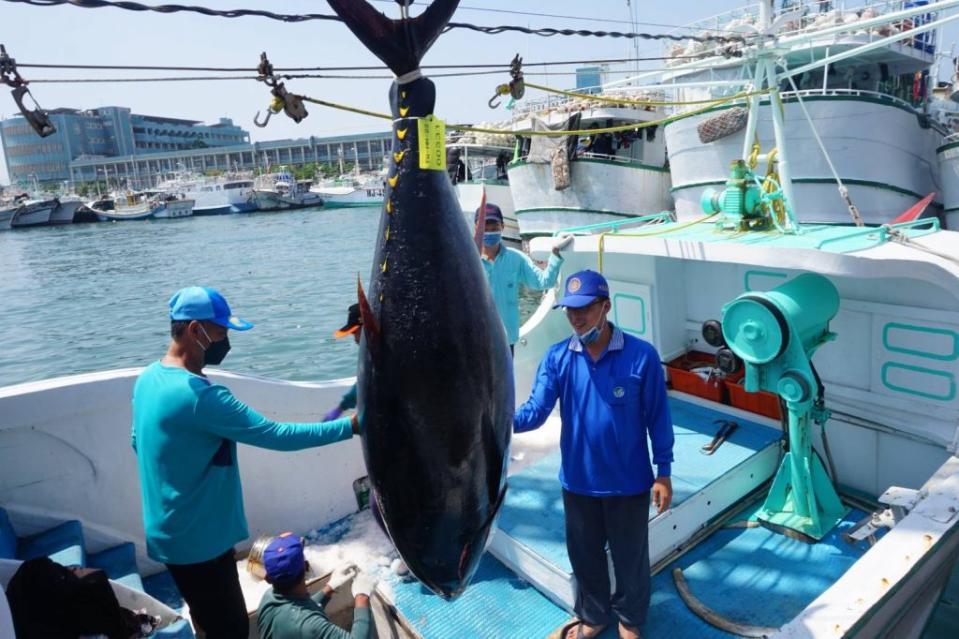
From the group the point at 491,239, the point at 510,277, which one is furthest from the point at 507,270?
the point at 491,239

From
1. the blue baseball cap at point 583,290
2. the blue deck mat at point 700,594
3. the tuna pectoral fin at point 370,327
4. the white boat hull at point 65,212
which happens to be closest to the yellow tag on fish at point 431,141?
the tuna pectoral fin at point 370,327

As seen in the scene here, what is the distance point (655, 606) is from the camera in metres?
2.92

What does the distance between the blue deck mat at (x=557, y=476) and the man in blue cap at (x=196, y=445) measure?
1499mm

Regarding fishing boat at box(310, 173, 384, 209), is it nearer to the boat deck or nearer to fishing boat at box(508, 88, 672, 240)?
fishing boat at box(508, 88, 672, 240)

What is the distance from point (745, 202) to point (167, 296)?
58.6 ft

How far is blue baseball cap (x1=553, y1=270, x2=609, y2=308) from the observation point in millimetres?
2383

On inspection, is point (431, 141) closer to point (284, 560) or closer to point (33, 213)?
point (284, 560)

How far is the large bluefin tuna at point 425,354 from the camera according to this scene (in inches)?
56.6

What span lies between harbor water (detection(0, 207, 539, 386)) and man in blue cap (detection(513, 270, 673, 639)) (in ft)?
25.1

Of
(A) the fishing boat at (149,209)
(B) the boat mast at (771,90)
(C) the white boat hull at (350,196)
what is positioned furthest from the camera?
(C) the white boat hull at (350,196)

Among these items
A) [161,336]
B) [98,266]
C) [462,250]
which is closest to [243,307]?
[161,336]

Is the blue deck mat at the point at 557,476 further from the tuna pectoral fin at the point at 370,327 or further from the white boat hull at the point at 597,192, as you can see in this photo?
the white boat hull at the point at 597,192

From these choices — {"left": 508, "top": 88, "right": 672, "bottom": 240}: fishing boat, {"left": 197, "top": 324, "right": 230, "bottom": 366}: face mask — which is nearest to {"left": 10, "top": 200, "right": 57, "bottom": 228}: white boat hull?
{"left": 508, "top": 88, "right": 672, "bottom": 240}: fishing boat

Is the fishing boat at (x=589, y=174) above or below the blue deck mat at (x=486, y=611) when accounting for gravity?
above
